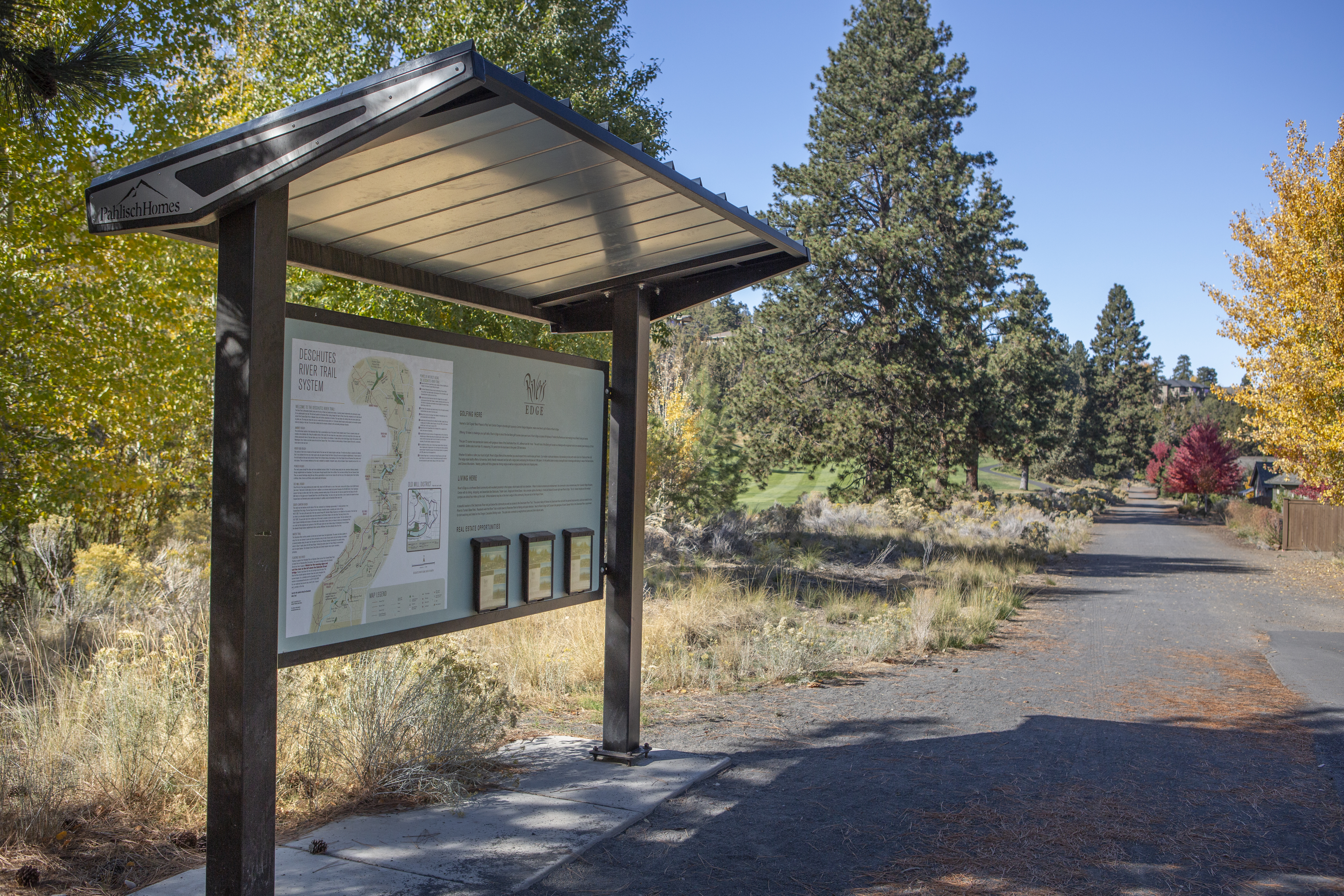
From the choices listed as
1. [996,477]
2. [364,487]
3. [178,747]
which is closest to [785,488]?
[996,477]

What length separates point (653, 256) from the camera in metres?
5.10

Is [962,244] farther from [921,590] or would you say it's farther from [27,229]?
[27,229]

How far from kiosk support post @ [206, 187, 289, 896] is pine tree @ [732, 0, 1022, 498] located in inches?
916

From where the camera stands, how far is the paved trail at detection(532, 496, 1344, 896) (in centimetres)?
386

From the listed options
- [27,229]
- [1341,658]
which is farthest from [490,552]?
[1341,658]

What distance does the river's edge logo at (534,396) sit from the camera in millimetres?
4715

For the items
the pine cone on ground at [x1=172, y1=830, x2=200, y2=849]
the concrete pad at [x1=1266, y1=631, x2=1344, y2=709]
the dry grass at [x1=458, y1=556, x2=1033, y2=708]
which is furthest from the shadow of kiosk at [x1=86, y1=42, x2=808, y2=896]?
the concrete pad at [x1=1266, y1=631, x2=1344, y2=709]

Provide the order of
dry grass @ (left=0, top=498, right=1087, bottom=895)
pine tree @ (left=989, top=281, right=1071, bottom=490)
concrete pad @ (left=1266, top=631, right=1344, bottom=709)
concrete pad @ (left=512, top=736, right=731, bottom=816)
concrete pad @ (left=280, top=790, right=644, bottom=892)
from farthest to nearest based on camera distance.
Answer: pine tree @ (left=989, top=281, right=1071, bottom=490) < concrete pad @ (left=1266, top=631, right=1344, bottom=709) < concrete pad @ (left=512, top=736, right=731, bottom=816) < dry grass @ (left=0, top=498, right=1087, bottom=895) < concrete pad @ (left=280, top=790, right=644, bottom=892)

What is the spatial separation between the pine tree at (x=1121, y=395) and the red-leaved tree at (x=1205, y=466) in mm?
14824

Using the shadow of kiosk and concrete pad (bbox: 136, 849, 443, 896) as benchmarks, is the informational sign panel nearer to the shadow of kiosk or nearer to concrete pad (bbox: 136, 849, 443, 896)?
the shadow of kiosk

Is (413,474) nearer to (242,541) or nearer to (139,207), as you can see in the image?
(242,541)

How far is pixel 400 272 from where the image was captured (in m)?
4.88

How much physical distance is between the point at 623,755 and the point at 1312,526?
83.8 ft

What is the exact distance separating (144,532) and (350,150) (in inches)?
389
